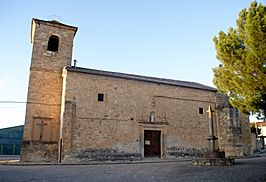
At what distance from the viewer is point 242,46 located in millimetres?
7965

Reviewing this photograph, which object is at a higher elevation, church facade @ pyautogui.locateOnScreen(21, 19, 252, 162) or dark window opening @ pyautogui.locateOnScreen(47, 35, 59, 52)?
dark window opening @ pyautogui.locateOnScreen(47, 35, 59, 52)

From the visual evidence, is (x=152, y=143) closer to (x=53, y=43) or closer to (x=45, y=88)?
(x=45, y=88)

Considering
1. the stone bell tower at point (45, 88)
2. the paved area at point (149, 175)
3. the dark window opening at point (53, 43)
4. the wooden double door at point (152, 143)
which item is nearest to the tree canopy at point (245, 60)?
the paved area at point (149, 175)

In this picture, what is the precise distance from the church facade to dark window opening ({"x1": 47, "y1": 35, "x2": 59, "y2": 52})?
22mm

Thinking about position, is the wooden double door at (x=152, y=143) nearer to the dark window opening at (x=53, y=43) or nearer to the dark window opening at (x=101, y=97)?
the dark window opening at (x=101, y=97)

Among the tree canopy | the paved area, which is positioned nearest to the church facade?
the paved area

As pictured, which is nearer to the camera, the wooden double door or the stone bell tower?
the stone bell tower

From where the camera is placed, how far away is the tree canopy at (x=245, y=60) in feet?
23.1

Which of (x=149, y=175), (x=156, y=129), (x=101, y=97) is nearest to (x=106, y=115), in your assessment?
(x=101, y=97)

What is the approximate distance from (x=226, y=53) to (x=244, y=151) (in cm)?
1147

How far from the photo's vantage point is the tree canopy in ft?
23.1

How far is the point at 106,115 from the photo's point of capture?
15156mm

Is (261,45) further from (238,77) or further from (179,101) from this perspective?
(179,101)

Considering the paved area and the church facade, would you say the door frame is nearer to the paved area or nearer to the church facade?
the church facade
